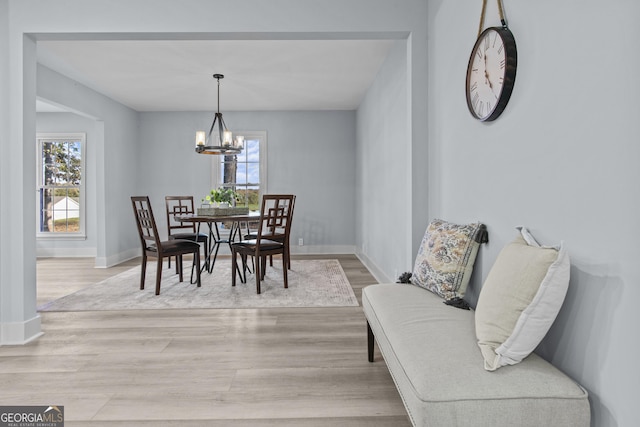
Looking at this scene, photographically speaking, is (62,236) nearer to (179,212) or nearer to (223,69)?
(179,212)

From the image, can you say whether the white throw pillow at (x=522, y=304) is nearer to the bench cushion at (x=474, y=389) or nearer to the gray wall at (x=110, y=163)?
the bench cushion at (x=474, y=389)

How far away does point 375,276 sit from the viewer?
466 centimetres

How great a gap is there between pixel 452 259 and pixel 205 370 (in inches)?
61.7

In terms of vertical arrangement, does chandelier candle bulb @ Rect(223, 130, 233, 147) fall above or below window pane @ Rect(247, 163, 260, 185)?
above

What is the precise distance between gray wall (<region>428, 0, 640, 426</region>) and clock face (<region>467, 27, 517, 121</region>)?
0.04 m

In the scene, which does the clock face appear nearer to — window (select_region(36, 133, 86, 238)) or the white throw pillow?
the white throw pillow

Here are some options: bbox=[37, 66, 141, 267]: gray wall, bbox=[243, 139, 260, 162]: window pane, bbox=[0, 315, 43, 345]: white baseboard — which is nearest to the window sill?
bbox=[37, 66, 141, 267]: gray wall

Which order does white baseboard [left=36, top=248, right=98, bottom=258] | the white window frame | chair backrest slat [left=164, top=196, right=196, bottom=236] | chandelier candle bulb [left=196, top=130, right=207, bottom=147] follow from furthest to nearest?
the white window frame → white baseboard [left=36, top=248, right=98, bottom=258] → chair backrest slat [left=164, top=196, right=196, bottom=236] → chandelier candle bulb [left=196, top=130, right=207, bottom=147]

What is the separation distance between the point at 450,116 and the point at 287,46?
214 centimetres

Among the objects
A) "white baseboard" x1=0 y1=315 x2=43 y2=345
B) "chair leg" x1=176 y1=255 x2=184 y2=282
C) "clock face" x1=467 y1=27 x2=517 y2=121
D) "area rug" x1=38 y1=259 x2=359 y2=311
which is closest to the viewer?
"clock face" x1=467 y1=27 x2=517 y2=121

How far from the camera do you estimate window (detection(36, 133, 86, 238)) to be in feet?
21.1

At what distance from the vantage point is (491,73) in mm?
1772

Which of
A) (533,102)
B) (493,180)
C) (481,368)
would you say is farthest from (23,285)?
(533,102)

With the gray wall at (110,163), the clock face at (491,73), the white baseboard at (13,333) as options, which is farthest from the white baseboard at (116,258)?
the clock face at (491,73)
